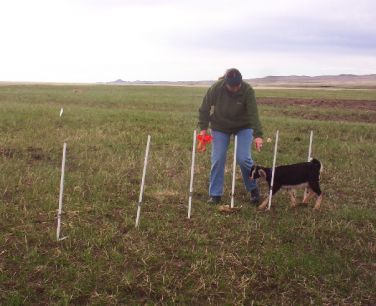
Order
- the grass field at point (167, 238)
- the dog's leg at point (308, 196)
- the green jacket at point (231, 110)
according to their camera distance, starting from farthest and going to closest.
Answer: the dog's leg at point (308, 196)
the green jacket at point (231, 110)
the grass field at point (167, 238)

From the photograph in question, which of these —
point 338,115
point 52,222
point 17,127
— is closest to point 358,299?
point 52,222

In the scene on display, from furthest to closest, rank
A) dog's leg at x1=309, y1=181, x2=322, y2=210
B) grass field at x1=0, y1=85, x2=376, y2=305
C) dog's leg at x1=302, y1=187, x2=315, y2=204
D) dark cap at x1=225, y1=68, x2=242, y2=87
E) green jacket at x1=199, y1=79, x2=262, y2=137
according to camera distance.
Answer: dog's leg at x1=302, y1=187, x2=315, y2=204, dog's leg at x1=309, y1=181, x2=322, y2=210, green jacket at x1=199, y1=79, x2=262, y2=137, dark cap at x1=225, y1=68, x2=242, y2=87, grass field at x1=0, y1=85, x2=376, y2=305

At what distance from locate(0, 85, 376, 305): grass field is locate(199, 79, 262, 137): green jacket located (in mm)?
1367

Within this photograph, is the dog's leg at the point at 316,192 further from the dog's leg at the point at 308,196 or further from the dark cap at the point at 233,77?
the dark cap at the point at 233,77

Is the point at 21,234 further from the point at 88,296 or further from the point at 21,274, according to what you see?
the point at 88,296

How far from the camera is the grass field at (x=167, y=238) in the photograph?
5035mm

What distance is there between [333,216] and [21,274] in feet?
15.9

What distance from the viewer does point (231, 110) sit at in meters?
7.79

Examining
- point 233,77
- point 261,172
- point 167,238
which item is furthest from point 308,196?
point 167,238

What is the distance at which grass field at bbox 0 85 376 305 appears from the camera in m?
5.04

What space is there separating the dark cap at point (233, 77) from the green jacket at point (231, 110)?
0.89 ft

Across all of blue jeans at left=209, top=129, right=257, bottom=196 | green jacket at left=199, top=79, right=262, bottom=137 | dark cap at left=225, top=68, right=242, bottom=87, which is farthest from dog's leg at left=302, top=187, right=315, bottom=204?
dark cap at left=225, top=68, right=242, bottom=87

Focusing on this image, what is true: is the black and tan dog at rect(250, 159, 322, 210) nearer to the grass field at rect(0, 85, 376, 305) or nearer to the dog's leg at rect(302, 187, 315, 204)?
the dog's leg at rect(302, 187, 315, 204)

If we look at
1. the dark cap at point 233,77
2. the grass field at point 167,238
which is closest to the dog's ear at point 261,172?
the grass field at point 167,238
